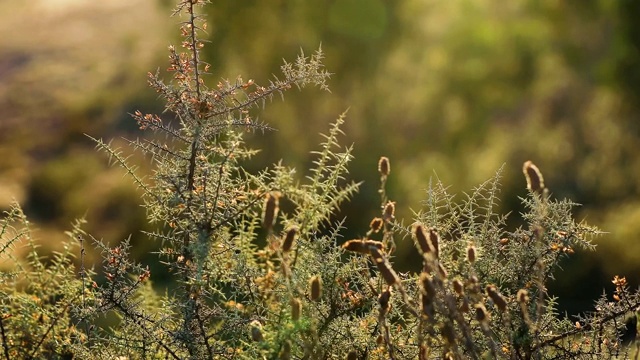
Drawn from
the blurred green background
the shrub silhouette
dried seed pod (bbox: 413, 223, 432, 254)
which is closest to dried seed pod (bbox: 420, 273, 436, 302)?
dried seed pod (bbox: 413, 223, 432, 254)

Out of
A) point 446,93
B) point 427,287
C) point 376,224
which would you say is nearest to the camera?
point 427,287

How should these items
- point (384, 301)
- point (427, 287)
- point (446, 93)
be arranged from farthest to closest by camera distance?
point (446, 93) < point (384, 301) < point (427, 287)

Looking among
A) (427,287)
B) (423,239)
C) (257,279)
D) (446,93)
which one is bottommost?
(427,287)

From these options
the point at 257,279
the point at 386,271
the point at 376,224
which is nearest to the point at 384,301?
the point at 386,271

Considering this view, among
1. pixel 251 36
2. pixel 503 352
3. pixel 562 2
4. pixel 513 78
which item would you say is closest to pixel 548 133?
pixel 513 78

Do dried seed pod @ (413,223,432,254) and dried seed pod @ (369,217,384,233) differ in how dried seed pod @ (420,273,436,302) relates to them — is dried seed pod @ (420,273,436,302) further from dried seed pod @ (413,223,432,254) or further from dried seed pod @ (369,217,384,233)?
dried seed pod @ (369,217,384,233)

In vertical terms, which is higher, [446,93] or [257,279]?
[446,93]

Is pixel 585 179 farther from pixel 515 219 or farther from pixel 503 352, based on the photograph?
pixel 503 352

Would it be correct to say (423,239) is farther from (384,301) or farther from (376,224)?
(376,224)

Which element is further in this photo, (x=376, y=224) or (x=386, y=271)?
(x=376, y=224)

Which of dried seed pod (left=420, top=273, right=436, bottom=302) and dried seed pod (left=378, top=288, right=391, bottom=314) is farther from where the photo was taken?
dried seed pod (left=378, top=288, right=391, bottom=314)

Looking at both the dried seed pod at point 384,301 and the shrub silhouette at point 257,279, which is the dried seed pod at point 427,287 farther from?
the shrub silhouette at point 257,279

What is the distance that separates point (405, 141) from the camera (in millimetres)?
11422

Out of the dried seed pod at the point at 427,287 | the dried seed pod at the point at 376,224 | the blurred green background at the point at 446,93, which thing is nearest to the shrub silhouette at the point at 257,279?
the dried seed pod at the point at 376,224
